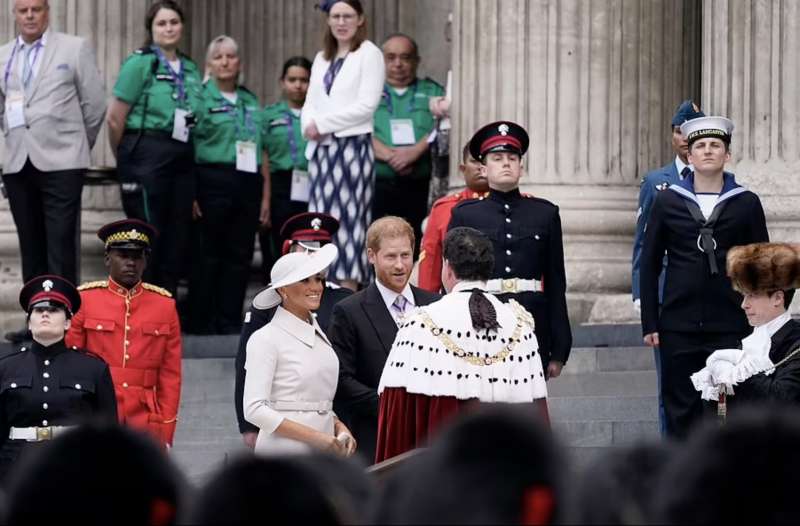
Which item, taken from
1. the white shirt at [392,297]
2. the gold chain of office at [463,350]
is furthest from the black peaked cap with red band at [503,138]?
the gold chain of office at [463,350]

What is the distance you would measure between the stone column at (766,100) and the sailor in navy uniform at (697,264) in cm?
243

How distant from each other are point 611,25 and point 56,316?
15.6 ft

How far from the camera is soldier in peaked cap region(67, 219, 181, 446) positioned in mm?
10758

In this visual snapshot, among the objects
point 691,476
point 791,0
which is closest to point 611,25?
point 791,0

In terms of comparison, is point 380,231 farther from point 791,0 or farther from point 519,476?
point 519,476

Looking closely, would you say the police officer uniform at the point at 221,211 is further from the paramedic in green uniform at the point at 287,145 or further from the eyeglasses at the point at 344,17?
the eyeglasses at the point at 344,17

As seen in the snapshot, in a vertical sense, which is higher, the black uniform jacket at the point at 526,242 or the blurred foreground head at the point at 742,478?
the black uniform jacket at the point at 526,242

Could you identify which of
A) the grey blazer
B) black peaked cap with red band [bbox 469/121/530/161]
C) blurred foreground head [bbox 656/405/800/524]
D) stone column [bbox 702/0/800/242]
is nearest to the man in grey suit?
the grey blazer

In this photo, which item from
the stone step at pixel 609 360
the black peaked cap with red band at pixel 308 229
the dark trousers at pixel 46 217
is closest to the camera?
the black peaked cap with red band at pixel 308 229

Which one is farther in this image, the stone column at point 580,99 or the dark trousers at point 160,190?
the dark trousers at point 160,190

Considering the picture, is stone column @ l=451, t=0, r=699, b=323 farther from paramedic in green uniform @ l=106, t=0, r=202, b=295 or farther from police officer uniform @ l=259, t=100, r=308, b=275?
paramedic in green uniform @ l=106, t=0, r=202, b=295

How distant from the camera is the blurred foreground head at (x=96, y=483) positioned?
4336mm

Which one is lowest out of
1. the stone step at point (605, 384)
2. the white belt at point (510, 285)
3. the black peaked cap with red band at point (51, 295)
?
the stone step at point (605, 384)

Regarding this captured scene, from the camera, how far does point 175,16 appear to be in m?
14.2
